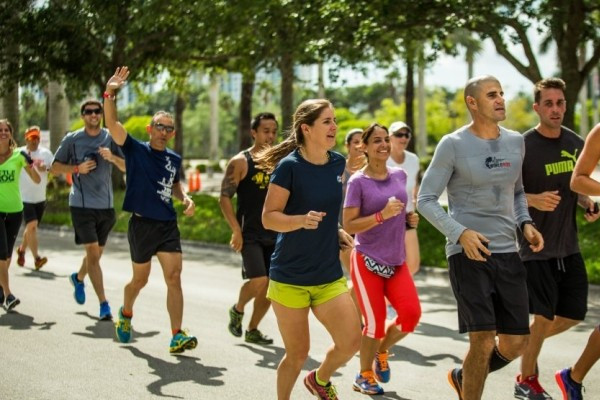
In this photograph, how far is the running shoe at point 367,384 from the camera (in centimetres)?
659

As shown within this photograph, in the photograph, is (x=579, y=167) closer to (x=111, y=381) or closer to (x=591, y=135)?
(x=591, y=135)

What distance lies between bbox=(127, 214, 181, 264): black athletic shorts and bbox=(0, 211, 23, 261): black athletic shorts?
246cm

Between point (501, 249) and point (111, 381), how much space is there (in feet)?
9.98

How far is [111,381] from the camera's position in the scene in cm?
689

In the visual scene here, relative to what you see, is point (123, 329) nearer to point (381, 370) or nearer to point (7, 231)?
point (381, 370)

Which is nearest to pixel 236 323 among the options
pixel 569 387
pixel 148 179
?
pixel 148 179

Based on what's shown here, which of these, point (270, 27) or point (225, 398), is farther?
point (270, 27)

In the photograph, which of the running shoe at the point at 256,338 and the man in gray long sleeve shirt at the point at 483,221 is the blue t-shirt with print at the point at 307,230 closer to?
the man in gray long sleeve shirt at the point at 483,221

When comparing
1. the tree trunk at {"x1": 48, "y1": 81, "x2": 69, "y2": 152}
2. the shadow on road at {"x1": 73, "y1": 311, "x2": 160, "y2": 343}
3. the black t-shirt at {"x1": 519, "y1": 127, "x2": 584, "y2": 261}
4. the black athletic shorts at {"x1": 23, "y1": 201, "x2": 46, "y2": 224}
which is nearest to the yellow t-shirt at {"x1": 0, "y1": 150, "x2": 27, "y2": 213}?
the shadow on road at {"x1": 73, "y1": 311, "x2": 160, "y2": 343}

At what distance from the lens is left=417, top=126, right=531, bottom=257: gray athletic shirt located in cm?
543

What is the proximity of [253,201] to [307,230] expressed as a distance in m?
2.90

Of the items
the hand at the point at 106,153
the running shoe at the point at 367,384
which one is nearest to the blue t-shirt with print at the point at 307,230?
the running shoe at the point at 367,384

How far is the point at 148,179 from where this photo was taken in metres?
8.04

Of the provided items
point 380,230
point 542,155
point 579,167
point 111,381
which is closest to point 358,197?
point 380,230
